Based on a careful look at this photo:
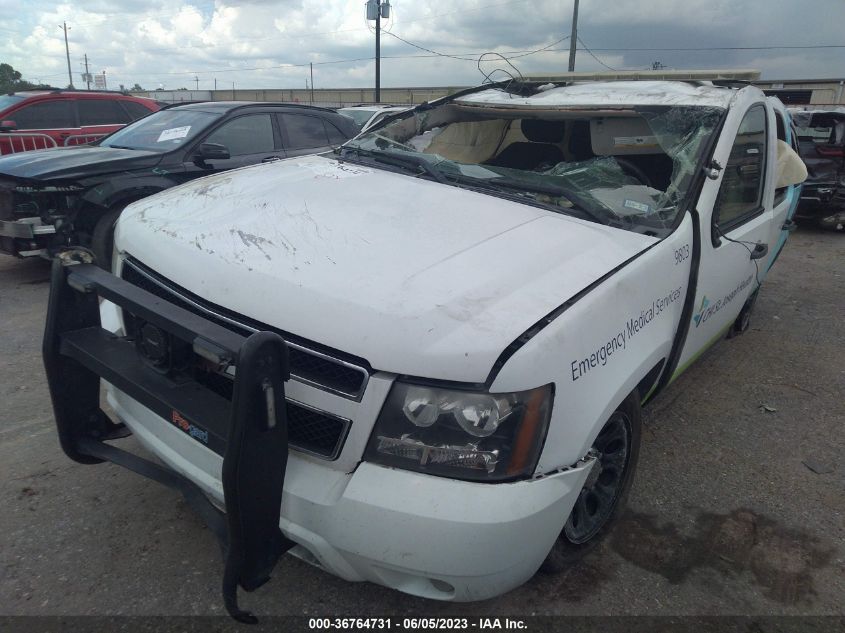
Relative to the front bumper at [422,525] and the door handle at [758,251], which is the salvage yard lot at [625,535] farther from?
the door handle at [758,251]

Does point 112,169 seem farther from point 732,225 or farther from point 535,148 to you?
point 732,225

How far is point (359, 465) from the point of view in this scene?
1774 millimetres

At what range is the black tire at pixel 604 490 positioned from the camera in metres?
2.29

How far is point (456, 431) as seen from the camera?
1751 mm

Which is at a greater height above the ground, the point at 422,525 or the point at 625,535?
the point at 422,525

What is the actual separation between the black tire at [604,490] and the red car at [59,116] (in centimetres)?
919

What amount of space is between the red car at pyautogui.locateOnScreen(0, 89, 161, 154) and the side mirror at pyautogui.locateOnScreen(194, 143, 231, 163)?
14.3 ft

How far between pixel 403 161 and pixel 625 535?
208 centimetres

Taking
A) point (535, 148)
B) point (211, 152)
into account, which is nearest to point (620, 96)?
point (535, 148)

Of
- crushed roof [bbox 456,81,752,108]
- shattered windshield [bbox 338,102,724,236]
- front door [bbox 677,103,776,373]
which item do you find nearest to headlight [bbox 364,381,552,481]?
shattered windshield [bbox 338,102,724,236]

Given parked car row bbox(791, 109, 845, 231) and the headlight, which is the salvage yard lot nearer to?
the headlight

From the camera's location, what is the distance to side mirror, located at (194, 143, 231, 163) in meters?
5.74

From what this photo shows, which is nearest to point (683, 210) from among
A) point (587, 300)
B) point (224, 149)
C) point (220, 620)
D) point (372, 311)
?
point (587, 300)

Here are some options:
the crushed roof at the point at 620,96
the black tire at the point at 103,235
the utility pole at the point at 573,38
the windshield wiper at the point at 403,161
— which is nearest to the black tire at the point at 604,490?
the windshield wiper at the point at 403,161
